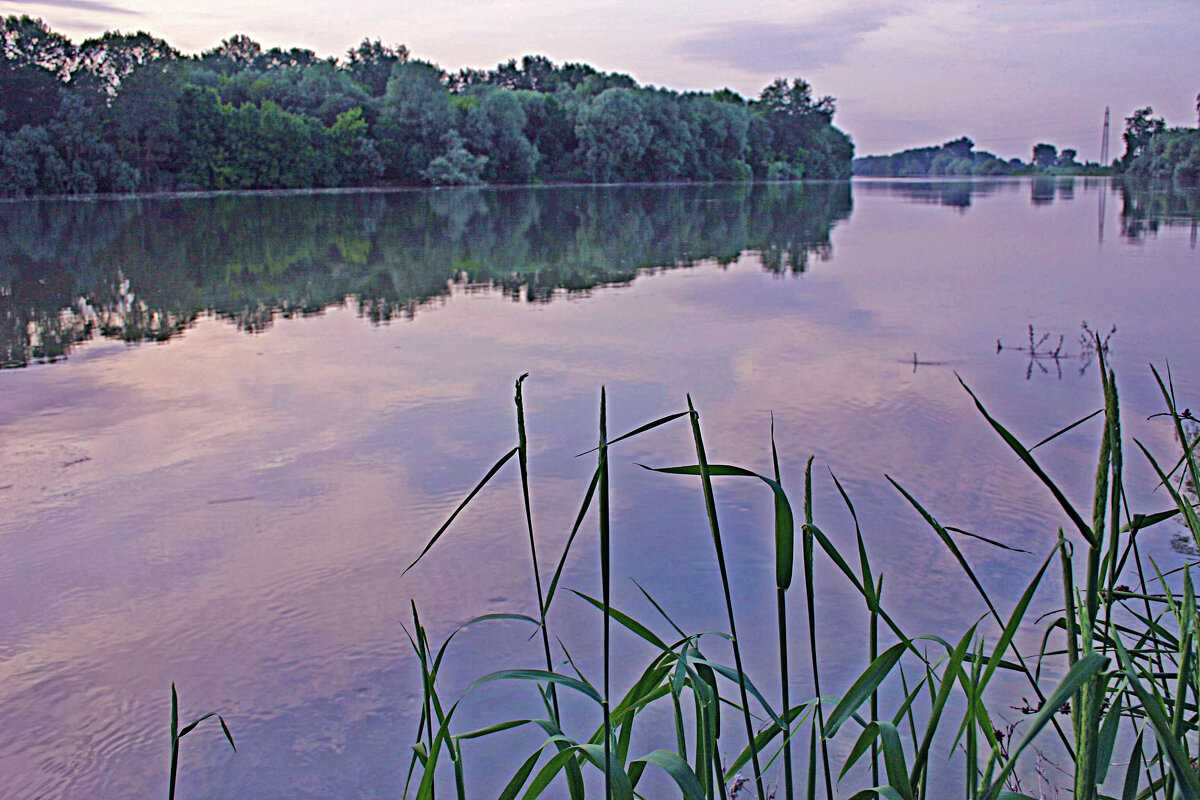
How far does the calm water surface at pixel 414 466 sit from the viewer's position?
7.95 feet

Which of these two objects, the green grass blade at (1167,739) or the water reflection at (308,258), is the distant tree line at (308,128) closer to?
the water reflection at (308,258)

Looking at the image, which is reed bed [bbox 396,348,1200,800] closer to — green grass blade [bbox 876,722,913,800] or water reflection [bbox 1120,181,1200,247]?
green grass blade [bbox 876,722,913,800]

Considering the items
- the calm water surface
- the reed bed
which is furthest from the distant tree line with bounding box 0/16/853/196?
the reed bed

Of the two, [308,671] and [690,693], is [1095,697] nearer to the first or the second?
[690,693]

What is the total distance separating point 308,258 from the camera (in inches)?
477

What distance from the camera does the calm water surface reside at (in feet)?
7.95

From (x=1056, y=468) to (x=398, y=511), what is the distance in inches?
97.2

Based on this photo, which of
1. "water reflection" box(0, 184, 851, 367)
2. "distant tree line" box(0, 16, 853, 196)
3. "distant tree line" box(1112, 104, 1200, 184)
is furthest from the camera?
"distant tree line" box(1112, 104, 1200, 184)

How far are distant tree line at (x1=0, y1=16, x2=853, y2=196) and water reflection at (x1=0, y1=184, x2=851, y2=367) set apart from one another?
12195mm

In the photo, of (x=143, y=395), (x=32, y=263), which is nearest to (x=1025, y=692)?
(x=143, y=395)

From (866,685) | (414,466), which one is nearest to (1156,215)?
(414,466)

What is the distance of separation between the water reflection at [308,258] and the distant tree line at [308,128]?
12.2 metres

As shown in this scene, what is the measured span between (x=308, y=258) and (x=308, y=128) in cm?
3089

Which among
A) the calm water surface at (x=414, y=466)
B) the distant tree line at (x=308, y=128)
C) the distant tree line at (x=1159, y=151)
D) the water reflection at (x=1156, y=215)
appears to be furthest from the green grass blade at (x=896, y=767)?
the distant tree line at (x=1159, y=151)
